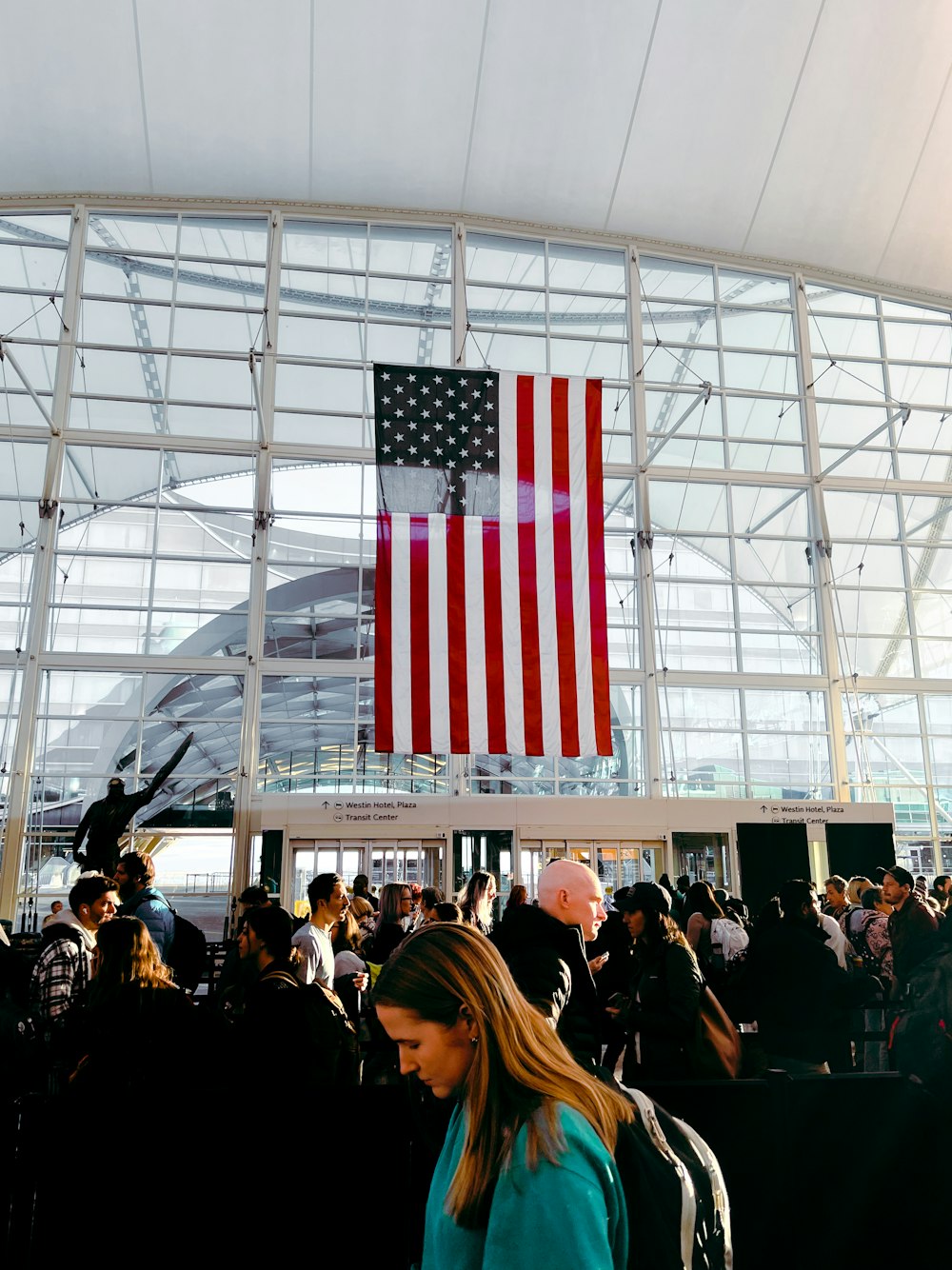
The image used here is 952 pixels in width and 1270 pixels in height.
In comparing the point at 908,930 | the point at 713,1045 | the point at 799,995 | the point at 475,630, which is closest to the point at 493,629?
the point at 475,630

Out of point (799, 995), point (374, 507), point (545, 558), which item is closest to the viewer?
point (799, 995)

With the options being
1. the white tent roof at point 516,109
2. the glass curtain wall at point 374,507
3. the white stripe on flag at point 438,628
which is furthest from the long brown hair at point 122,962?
the white tent roof at point 516,109

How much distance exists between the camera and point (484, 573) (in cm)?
1378

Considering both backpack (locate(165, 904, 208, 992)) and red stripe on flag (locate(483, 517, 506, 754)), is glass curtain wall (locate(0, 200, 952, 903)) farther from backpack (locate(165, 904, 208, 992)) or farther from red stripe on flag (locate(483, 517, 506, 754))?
backpack (locate(165, 904, 208, 992))

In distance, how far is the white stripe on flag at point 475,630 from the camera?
13.6 meters

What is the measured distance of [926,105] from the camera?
18.5 m

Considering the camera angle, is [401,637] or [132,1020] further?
[401,637]

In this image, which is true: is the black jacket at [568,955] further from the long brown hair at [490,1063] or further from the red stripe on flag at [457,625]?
the red stripe on flag at [457,625]

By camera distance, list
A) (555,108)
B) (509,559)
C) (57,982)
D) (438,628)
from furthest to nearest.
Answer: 1. (555,108)
2. (509,559)
3. (438,628)
4. (57,982)

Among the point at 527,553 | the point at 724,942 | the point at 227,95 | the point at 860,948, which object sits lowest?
the point at 860,948

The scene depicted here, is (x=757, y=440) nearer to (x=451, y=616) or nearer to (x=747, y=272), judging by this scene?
(x=747, y=272)

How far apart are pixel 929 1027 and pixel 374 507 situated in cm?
1583

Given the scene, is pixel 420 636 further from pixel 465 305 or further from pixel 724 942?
pixel 465 305

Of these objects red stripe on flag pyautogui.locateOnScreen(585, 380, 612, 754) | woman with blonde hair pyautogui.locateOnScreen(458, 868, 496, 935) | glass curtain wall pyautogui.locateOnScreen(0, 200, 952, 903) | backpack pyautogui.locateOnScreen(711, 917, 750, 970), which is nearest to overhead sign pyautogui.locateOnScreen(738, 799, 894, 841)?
glass curtain wall pyautogui.locateOnScreen(0, 200, 952, 903)
